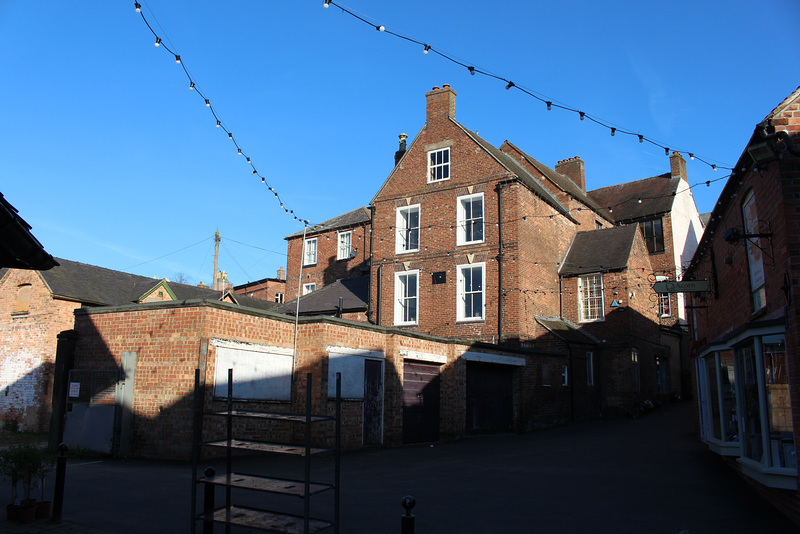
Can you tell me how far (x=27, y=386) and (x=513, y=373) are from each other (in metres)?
18.3

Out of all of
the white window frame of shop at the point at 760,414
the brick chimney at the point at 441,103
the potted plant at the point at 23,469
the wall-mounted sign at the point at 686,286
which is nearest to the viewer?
the potted plant at the point at 23,469

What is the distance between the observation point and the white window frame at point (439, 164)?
25.5 metres

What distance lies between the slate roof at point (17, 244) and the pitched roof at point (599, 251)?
21.9m

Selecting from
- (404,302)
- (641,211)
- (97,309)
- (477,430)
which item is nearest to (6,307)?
(97,309)

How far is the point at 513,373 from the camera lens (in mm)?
21172

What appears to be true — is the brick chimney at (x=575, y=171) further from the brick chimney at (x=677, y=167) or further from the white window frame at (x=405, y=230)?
the white window frame at (x=405, y=230)

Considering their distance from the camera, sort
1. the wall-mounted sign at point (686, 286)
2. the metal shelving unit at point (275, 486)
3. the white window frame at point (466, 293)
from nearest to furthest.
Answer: the metal shelving unit at point (275, 486), the wall-mounted sign at point (686, 286), the white window frame at point (466, 293)

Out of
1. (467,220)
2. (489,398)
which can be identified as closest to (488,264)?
(467,220)

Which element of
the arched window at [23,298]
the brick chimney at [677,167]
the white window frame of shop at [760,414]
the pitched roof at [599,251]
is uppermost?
the brick chimney at [677,167]

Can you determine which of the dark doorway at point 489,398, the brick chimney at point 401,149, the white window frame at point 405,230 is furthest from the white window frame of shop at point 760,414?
the brick chimney at point 401,149

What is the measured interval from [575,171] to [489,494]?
29280 mm

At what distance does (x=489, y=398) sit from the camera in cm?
2016

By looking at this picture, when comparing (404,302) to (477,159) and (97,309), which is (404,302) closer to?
(477,159)

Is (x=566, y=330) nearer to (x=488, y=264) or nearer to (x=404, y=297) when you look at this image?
(x=488, y=264)
